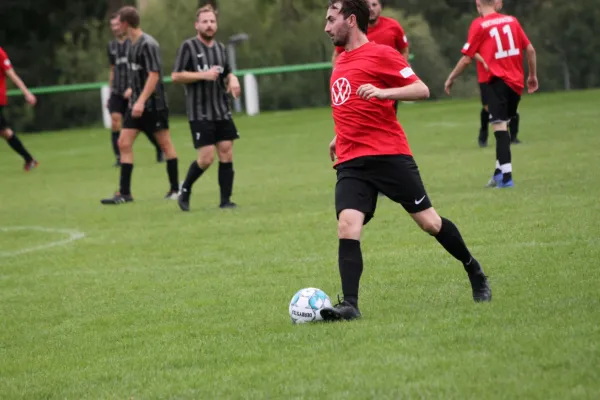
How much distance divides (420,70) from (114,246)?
22437 mm

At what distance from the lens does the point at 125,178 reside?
1441 centimetres

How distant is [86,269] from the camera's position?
9.51 meters

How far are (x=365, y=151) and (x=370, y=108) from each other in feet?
0.81

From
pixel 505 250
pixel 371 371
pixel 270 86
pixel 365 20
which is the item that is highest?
pixel 365 20

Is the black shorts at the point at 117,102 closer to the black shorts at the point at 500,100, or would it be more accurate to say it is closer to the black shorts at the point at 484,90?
the black shorts at the point at 484,90

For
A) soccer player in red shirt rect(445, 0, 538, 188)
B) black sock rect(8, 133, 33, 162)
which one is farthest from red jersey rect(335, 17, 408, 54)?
black sock rect(8, 133, 33, 162)

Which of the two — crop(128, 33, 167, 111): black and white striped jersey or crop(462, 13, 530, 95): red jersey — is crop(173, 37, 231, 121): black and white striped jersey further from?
crop(462, 13, 530, 95): red jersey

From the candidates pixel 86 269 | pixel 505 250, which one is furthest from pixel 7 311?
pixel 505 250

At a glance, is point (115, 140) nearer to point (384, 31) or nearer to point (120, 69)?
point (120, 69)

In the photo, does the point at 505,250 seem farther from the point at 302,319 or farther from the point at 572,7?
the point at 572,7

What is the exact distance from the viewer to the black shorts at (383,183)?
6461 millimetres

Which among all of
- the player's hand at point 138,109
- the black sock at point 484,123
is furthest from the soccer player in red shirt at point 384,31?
the black sock at point 484,123

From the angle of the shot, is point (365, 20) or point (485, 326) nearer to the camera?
point (485, 326)

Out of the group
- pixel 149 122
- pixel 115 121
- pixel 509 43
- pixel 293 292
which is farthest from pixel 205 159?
pixel 115 121
